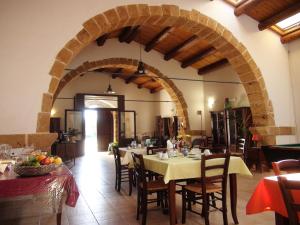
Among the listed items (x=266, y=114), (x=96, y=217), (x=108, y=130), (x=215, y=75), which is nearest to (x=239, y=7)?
(x=266, y=114)

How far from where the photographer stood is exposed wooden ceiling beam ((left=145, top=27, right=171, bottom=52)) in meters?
7.78

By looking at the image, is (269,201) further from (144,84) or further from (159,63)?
(144,84)

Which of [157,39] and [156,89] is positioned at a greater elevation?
[157,39]

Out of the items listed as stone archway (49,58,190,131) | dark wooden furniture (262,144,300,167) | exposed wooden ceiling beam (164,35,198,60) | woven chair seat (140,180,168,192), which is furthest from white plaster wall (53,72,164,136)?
woven chair seat (140,180,168,192)

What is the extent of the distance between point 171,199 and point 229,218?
95cm

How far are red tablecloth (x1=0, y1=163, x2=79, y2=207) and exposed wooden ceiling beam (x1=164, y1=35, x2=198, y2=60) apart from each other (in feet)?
21.8

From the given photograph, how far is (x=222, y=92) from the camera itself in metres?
9.34

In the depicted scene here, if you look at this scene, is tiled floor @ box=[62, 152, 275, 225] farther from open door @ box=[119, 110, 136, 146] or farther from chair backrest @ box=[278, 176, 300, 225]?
open door @ box=[119, 110, 136, 146]

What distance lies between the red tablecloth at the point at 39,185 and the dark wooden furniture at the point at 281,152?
4.18 m

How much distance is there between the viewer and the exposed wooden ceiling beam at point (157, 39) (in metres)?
7.78

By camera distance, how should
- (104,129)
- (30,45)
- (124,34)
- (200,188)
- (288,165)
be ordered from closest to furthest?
(288,165)
(200,188)
(30,45)
(124,34)
(104,129)

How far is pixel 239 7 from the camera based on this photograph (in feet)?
18.8

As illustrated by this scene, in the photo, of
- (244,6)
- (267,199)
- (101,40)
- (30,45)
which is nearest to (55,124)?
(101,40)

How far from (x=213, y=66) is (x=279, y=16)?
3814mm
